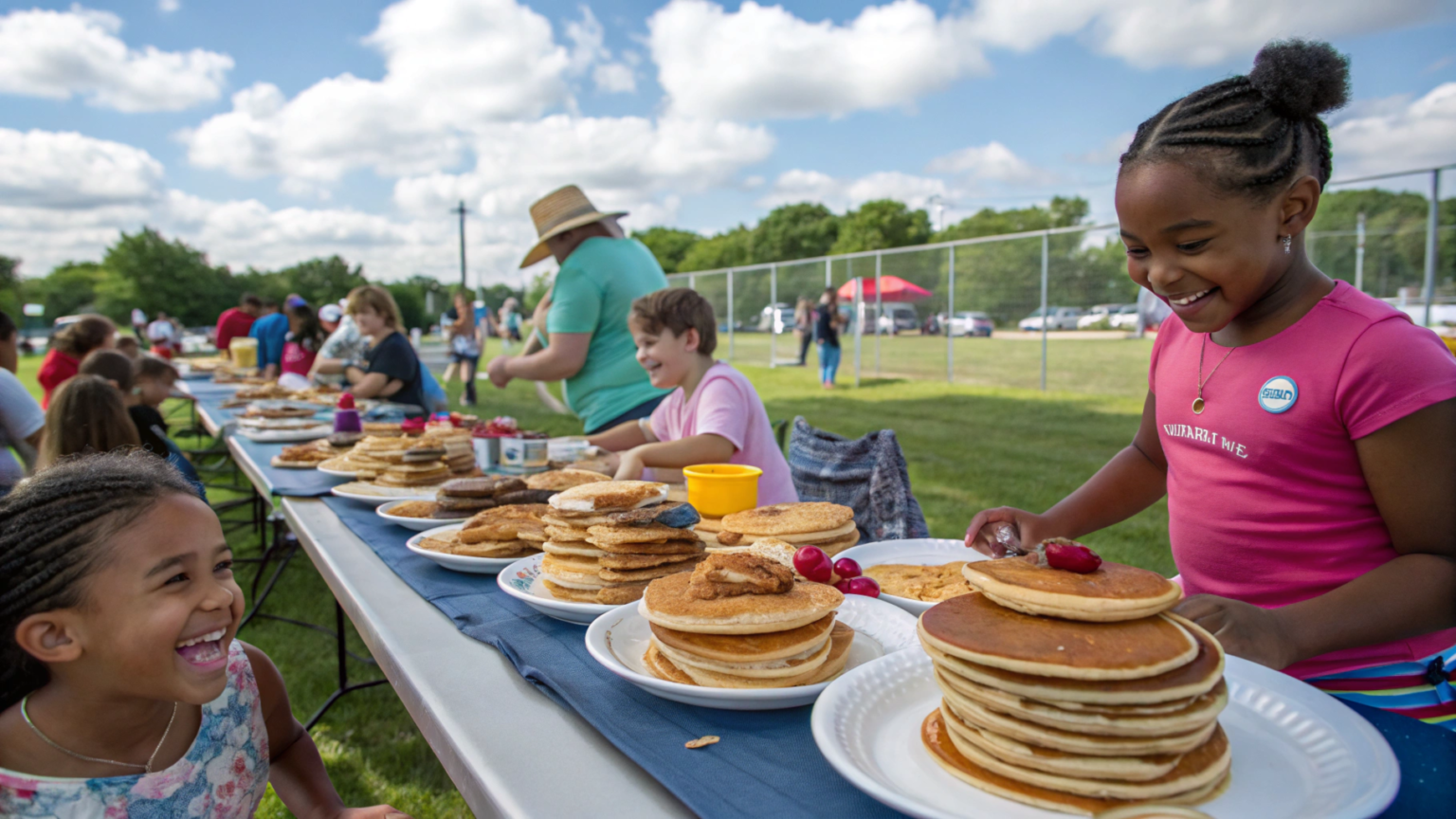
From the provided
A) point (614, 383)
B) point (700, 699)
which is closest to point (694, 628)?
point (700, 699)

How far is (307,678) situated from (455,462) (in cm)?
180

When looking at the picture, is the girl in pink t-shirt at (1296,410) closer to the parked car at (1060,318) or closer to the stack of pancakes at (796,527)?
the stack of pancakes at (796,527)

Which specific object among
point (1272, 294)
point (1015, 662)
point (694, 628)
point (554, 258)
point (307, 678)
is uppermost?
point (554, 258)

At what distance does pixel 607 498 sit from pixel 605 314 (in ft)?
8.57

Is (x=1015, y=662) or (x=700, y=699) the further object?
(x=700, y=699)

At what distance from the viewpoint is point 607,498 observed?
1.97 m

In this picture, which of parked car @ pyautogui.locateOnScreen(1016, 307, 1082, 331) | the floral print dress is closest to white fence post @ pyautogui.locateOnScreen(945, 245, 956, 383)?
parked car @ pyautogui.locateOnScreen(1016, 307, 1082, 331)

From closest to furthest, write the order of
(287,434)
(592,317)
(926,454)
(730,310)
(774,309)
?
(592,317) < (287,434) < (926,454) < (774,309) < (730,310)

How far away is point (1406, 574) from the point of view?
55.9 inches

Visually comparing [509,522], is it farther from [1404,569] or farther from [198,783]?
[1404,569]

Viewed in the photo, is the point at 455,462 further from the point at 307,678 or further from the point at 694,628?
the point at 694,628

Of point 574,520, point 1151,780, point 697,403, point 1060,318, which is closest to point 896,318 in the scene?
point 1060,318

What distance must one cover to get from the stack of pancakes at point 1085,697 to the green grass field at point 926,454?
2.95 m

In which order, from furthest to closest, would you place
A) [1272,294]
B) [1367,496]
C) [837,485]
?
[837,485]
[1272,294]
[1367,496]
